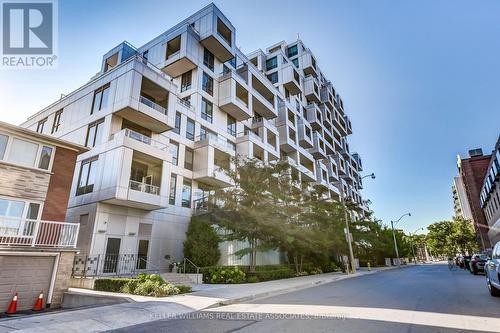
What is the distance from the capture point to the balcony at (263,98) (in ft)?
116

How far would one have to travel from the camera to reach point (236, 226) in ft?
64.8

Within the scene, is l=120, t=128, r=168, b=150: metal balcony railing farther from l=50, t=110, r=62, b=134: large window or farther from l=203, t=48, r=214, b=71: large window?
l=203, t=48, r=214, b=71: large window

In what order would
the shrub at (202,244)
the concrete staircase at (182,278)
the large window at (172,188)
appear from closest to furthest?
the concrete staircase at (182,278), the shrub at (202,244), the large window at (172,188)

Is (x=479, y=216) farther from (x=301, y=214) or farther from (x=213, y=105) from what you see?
(x=213, y=105)

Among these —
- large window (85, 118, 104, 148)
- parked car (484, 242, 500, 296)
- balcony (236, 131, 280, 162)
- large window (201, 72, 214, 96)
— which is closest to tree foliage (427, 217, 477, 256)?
balcony (236, 131, 280, 162)

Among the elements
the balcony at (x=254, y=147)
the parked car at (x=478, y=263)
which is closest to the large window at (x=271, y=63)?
the balcony at (x=254, y=147)

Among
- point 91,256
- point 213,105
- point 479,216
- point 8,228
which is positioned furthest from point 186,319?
point 479,216

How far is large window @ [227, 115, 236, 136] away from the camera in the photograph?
1251 inches

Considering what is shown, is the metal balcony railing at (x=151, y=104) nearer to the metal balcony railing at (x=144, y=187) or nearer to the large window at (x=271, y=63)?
the metal balcony railing at (x=144, y=187)

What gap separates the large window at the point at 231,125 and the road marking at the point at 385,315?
2330 cm

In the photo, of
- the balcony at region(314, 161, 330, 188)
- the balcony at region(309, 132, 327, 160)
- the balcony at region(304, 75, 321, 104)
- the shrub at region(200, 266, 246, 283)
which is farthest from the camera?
the balcony at region(304, 75, 321, 104)

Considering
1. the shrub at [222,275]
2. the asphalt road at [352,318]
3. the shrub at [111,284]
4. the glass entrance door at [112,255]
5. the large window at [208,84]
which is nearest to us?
the asphalt road at [352,318]

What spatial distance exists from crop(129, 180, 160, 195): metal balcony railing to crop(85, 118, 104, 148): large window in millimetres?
4386

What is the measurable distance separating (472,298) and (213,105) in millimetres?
25106
